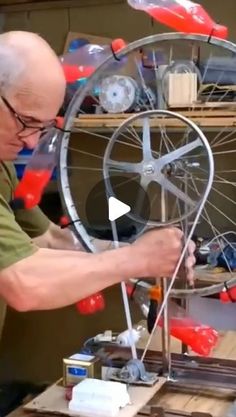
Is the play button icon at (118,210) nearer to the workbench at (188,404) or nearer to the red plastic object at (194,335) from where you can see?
the red plastic object at (194,335)

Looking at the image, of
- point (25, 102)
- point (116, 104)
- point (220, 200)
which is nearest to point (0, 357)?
point (220, 200)

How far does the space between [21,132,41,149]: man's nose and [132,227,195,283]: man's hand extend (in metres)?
0.29

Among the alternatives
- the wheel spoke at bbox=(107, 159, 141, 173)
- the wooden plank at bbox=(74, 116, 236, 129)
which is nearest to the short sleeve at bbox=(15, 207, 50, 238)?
the wooden plank at bbox=(74, 116, 236, 129)

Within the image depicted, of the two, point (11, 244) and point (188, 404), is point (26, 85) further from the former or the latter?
point (188, 404)

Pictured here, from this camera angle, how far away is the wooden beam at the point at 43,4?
2406 millimetres

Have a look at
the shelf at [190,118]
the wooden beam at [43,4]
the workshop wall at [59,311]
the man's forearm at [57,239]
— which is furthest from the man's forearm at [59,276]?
the wooden beam at [43,4]

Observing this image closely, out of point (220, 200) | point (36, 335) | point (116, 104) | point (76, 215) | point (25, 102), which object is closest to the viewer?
point (25, 102)

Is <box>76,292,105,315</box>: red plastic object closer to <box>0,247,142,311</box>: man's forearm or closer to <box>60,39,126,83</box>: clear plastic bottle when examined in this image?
<box>0,247,142,311</box>: man's forearm

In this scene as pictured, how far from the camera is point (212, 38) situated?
131cm

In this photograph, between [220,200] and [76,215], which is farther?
[220,200]

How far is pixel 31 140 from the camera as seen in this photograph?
4.40ft

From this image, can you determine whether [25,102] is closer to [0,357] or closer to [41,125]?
[41,125]

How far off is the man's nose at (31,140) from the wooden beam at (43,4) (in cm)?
118

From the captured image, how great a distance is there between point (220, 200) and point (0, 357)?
1185mm
